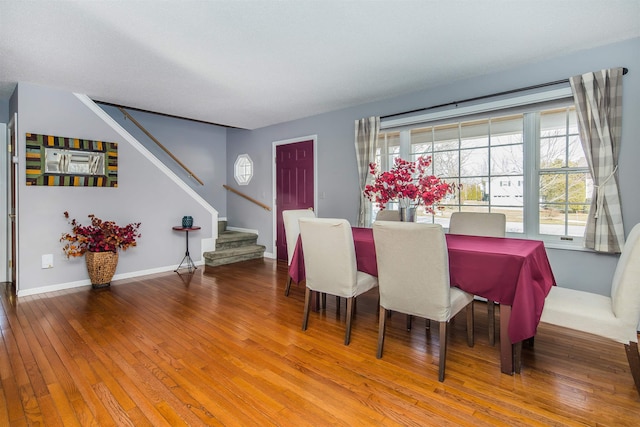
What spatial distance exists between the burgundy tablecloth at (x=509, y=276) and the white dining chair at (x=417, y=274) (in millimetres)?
165

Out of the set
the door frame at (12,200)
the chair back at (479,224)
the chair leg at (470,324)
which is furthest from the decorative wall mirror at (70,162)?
the chair leg at (470,324)

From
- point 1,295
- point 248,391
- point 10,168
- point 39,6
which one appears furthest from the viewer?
point 10,168

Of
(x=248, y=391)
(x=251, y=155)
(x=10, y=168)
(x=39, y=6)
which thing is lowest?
(x=248, y=391)

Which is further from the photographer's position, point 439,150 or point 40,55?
point 439,150

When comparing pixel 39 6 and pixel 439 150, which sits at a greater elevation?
pixel 39 6

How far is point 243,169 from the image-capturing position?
643cm

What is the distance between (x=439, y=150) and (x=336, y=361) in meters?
2.78

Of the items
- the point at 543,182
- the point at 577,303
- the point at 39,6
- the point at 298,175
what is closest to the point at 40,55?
the point at 39,6

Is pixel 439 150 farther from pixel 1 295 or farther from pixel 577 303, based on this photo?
pixel 1 295

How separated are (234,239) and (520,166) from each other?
450 cm

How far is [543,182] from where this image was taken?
3.20 meters

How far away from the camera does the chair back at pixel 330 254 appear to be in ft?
7.86

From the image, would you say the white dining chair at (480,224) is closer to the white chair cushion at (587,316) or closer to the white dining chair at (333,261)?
the white chair cushion at (587,316)

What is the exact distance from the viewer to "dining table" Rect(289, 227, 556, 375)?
1.91m
